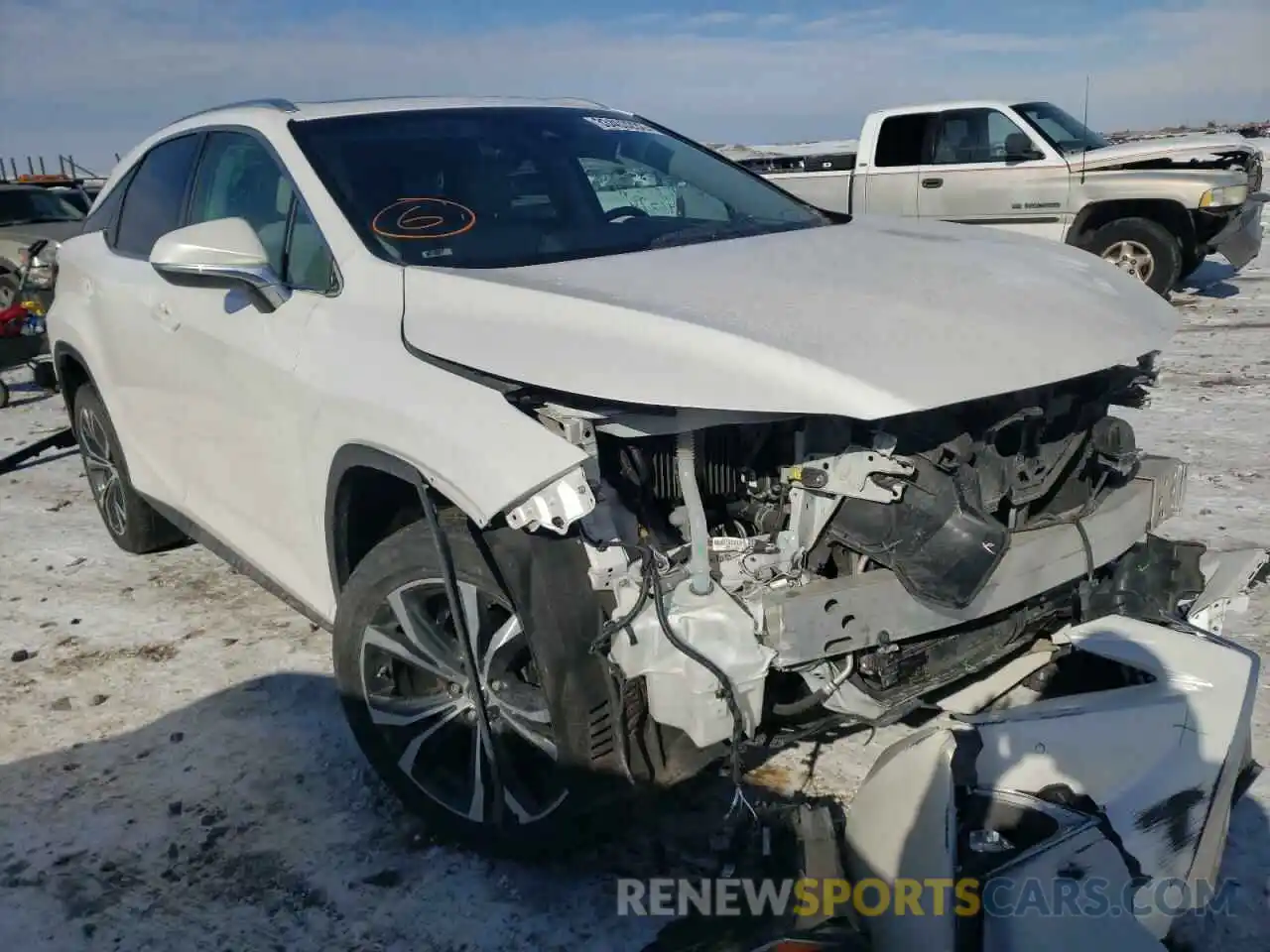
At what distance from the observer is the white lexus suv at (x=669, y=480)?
7.31 feet

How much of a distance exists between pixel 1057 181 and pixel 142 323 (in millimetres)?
9327

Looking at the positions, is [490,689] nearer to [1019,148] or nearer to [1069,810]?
[1069,810]

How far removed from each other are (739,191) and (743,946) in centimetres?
258

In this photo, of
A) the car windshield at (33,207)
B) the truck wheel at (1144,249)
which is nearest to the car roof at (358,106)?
the truck wheel at (1144,249)

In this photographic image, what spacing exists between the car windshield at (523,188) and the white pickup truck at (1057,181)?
688 centimetres

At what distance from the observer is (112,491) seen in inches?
194

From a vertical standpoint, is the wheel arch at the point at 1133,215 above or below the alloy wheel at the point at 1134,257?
above

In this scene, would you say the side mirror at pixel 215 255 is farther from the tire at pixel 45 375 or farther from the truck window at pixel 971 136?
the truck window at pixel 971 136

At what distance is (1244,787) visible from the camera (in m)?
2.74

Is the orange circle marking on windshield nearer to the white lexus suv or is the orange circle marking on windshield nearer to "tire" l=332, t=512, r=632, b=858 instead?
the white lexus suv

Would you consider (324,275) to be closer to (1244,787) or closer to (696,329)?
(696,329)

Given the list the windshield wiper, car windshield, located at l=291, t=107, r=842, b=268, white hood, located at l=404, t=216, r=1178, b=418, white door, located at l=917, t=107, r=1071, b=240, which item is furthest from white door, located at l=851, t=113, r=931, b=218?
white hood, located at l=404, t=216, r=1178, b=418

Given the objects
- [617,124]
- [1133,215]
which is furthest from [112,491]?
[1133,215]

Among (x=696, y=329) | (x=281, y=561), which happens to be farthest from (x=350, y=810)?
(x=696, y=329)
